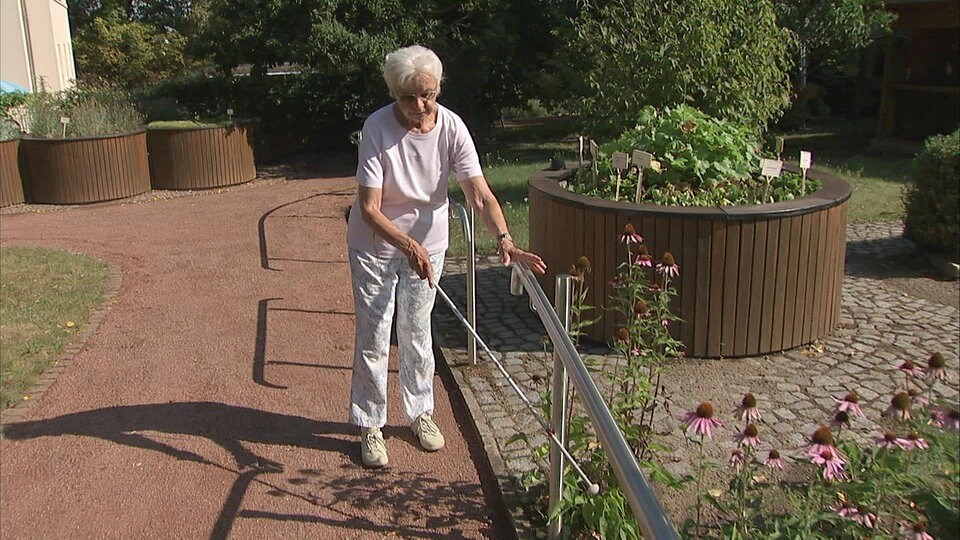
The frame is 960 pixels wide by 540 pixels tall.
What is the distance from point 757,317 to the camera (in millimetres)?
5371

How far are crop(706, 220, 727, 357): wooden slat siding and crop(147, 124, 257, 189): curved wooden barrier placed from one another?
10.4 metres

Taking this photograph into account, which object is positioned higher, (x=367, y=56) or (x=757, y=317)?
(x=367, y=56)

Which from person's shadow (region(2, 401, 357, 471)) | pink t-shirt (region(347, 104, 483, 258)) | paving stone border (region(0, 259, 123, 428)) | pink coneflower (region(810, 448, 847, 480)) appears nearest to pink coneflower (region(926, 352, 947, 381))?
pink coneflower (region(810, 448, 847, 480))

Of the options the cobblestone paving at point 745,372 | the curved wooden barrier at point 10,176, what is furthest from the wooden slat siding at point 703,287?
the curved wooden barrier at point 10,176

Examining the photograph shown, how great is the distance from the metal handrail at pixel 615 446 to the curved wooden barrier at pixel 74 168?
36.4 ft

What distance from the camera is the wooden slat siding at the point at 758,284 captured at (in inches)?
205

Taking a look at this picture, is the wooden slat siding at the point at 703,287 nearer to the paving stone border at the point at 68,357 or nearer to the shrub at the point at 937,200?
the shrub at the point at 937,200

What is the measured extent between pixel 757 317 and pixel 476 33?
12.2 m

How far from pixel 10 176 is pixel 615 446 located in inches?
496

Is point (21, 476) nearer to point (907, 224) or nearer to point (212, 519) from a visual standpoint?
point (212, 519)

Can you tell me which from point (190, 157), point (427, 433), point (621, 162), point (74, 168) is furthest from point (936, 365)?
point (190, 157)

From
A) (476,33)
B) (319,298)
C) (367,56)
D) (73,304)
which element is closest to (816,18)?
(476,33)

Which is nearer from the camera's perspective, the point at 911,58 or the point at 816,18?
the point at 816,18

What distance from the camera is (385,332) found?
13.0ft
